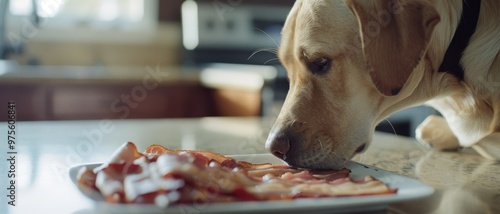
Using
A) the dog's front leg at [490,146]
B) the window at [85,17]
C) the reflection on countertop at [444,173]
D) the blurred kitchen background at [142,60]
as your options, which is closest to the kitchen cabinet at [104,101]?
the blurred kitchen background at [142,60]

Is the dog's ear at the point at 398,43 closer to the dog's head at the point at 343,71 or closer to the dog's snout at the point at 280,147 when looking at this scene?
the dog's head at the point at 343,71

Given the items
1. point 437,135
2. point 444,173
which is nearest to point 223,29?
point 437,135

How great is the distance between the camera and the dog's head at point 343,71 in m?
1.00

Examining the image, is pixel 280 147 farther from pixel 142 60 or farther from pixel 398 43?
pixel 142 60

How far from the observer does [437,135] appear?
146 cm

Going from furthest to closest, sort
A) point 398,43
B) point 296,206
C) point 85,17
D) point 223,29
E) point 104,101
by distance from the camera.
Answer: point 223,29 < point 85,17 < point 104,101 < point 398,43 < point 296,206

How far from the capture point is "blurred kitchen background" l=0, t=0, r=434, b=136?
367 centimetres

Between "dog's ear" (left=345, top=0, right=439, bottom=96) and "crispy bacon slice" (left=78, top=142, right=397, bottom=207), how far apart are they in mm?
272

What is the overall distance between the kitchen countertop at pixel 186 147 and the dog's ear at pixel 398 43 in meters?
0.18

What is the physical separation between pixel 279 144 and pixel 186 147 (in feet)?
1.35

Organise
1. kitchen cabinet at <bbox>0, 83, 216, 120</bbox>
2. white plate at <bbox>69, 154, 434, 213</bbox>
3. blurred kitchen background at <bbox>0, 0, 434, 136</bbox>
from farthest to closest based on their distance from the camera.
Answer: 1. blurred kitchen background at <bbox>0, 0, 434, 136</bbox>
2. kitchen cabinet at <bbox>0, 83, 216, 120</bbox>
3. white plate at <bbox>69, 154, 434, 213</bbox>

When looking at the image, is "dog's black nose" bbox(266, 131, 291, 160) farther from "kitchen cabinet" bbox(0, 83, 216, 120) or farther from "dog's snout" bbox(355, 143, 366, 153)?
"kitchen cabinet" bbox(0, 83, 216, 120)

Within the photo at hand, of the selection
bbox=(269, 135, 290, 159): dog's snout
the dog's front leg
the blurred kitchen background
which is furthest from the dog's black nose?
the blurred kitchen background

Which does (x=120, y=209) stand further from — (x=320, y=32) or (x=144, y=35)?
(x=144, y=35)
